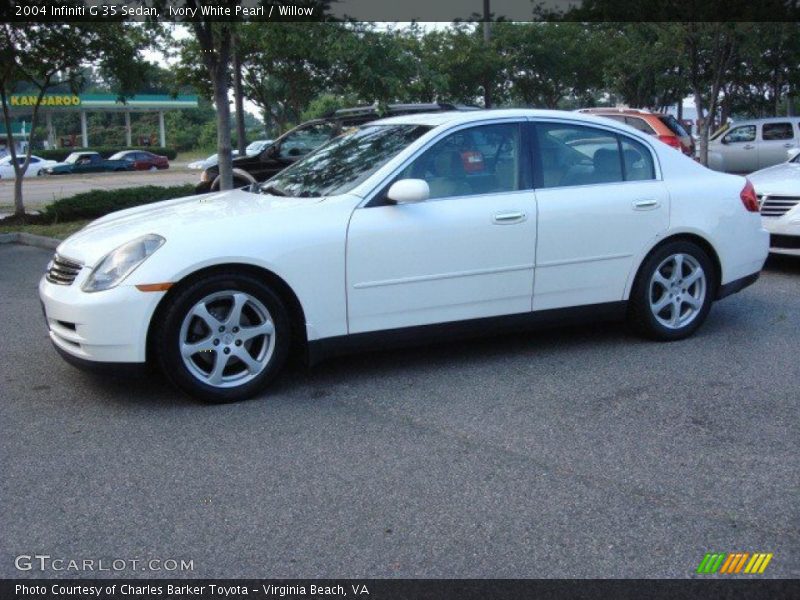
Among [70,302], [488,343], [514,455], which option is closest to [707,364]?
[488,343]

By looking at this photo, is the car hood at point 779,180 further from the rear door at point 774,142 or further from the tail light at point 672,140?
the rear door at point 774,142

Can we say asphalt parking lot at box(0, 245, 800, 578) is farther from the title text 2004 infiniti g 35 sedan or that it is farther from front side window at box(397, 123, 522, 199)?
front side window at box(397, 123, 522, 199)

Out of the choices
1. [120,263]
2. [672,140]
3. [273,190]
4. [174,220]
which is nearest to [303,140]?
[672,140]

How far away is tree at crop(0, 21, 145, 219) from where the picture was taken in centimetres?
1391

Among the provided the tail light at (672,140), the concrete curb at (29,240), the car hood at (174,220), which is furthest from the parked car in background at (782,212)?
the concrete curb at (29,240)

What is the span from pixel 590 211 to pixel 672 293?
2.94 ft

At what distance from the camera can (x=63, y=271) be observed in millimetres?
5164

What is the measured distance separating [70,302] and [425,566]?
2.66 metres

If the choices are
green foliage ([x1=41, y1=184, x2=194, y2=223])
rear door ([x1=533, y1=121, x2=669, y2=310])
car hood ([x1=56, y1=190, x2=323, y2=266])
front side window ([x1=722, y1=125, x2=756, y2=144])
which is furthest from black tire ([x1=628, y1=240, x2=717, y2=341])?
front side window ([x1=722, y1=125, x2=756, y2=144])

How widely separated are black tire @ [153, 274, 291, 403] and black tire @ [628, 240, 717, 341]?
7.98 ft

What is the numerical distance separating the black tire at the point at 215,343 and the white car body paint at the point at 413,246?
95mm

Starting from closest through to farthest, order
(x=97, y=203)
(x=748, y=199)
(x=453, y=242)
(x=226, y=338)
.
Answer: (x=226, y=338)
(x=453, y=242)
(x=748, y=199)
(x=97, y=203)
